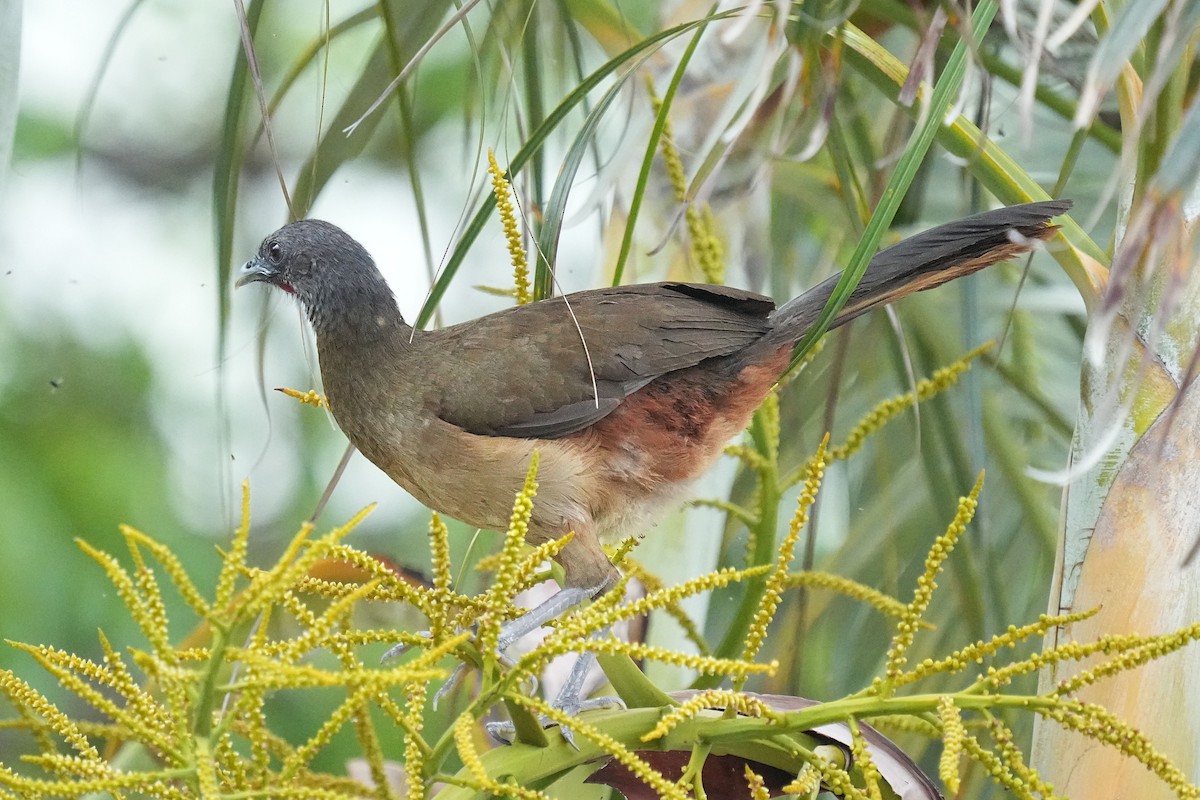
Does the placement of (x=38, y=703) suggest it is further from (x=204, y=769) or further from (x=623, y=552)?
(x=623, y=552)

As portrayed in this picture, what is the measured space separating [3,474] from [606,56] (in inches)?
40.9

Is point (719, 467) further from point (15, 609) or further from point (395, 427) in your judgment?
point (15, 609)

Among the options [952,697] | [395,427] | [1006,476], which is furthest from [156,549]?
[1006,476]

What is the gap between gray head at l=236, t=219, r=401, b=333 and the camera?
0.91m

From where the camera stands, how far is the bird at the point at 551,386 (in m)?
0.89

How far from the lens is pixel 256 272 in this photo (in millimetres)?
917

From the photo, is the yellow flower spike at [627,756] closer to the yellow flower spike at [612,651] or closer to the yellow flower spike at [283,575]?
the yellow flower spike at [612,651]

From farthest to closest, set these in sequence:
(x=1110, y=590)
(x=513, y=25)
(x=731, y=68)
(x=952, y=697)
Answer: (x=731, y=68) → (x=513, y=25) → (x=1110, y=590) → (x=952, y=697)

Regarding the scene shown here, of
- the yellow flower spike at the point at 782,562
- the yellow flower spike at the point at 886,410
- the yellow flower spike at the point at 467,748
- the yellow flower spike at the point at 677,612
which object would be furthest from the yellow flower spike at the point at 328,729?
the yellow flower spike at the point at 886,410

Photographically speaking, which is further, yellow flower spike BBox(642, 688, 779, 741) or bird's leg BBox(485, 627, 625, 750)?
bird's leg BBox(485, 627, 625, 750)

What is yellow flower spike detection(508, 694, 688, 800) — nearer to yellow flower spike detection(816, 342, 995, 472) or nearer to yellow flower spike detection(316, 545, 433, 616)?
yellow flower spike detection(316, 545, 433, 616)

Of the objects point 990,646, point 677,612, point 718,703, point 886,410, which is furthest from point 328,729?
point 886,410

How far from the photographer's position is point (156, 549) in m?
0.41

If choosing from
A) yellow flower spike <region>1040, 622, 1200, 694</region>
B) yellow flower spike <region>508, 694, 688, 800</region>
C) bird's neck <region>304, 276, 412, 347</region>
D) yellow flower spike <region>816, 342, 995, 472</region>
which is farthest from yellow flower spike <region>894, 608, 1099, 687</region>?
bird's neck <region>304, 276, 412, 347</region>
